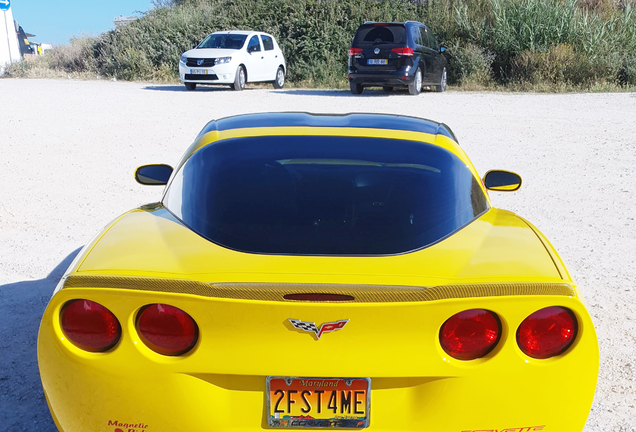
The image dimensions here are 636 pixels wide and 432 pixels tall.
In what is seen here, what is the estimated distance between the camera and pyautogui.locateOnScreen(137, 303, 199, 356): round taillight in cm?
190

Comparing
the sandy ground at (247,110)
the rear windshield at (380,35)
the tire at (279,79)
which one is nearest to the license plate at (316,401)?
the sandy ground at (247,110)

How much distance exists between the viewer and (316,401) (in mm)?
1885

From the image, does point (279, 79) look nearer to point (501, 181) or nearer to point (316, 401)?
point (501, 181)

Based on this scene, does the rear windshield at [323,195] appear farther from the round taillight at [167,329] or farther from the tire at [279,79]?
the tire at [279,79]

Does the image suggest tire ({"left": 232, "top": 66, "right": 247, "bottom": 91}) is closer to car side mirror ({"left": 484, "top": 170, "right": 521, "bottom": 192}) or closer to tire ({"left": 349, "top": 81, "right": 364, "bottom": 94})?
tire ({"left": 349, "top": 81, "right": 364, "bottom": 94})

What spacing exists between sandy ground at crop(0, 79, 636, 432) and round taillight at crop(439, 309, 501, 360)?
4.29 feet

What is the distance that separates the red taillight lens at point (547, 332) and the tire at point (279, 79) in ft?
70.5

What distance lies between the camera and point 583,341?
6.34 feet

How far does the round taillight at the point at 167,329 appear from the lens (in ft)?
6.23

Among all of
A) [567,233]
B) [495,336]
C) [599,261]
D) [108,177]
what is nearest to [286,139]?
[495,336]

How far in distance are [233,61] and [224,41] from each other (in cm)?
178

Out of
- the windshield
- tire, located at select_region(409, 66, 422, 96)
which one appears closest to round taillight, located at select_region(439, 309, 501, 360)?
tire, located at select_region(409, 66, 422, 96)

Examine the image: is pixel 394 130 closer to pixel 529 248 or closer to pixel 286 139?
pixel 286 139

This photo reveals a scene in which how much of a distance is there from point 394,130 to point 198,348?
1.60m
